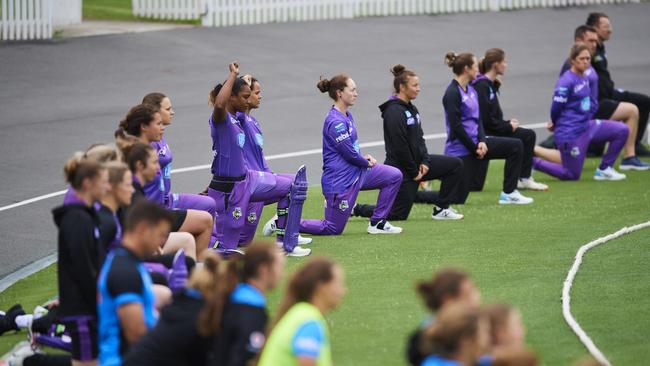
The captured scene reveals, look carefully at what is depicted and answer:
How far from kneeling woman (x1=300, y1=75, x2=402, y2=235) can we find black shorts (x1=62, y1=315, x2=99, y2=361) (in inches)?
261

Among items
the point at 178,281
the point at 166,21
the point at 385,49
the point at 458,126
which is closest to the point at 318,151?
the point at 458,126

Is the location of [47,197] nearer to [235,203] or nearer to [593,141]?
[235,203]

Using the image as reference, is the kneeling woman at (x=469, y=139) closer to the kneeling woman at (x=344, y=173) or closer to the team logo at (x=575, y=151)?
the team logo at (x=575, y=151)

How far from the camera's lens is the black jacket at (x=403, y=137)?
16.8m

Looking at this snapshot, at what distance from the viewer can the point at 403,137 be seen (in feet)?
55.3

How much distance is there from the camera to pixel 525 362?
6926mm

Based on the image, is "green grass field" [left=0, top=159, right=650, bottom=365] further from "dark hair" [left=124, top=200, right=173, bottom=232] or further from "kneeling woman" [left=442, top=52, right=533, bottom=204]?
"dark hair" [left=124, top=200, right=173, bottom=232]

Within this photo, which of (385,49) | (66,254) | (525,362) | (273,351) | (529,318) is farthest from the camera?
(385,49)

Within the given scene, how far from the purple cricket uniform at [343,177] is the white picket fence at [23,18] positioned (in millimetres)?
13912

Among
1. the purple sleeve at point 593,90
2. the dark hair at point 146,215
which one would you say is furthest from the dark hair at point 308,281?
the purple sleeve at point 593,90

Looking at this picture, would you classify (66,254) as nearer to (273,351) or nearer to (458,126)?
(273,351)

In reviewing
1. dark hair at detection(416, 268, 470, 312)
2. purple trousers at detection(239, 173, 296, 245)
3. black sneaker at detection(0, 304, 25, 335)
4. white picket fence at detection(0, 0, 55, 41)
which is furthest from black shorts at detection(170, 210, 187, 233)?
white picket fence at detection(0, 0, 55, 41)

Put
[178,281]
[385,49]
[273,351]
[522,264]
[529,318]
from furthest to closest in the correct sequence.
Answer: [385,49]
[522,264]
[529,318]
[178,281]
[273,351]

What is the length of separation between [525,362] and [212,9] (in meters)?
24.8
